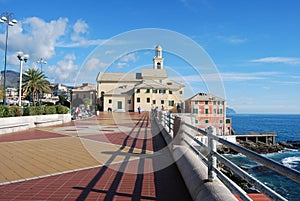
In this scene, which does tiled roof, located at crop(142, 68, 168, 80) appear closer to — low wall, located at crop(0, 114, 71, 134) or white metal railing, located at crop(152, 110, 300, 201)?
low wall, located at crop(0, 114, 71, 134)

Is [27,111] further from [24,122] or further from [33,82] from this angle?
[33,82]

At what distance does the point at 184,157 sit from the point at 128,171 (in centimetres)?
118

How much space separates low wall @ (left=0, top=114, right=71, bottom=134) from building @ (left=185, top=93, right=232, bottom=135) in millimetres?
27470

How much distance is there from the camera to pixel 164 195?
12.7 feet

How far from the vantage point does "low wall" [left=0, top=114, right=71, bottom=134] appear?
11480 mm

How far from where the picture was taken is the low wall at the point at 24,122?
37.7 ft

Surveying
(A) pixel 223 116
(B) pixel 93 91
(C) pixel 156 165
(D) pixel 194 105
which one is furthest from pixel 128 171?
(B) pixel 93 91

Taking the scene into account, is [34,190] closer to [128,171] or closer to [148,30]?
[128,171]

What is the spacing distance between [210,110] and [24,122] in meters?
41.0

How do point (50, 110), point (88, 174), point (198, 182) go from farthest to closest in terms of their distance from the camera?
point (50, 110) → point (88, 174) → point (198, 182)

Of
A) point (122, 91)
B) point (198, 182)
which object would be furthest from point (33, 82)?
point (198, 182)

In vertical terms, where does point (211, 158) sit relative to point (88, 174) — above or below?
above

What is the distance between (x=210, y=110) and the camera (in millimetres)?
50125

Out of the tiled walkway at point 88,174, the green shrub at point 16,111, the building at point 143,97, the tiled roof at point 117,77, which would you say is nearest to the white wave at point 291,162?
the building at point 143,97
